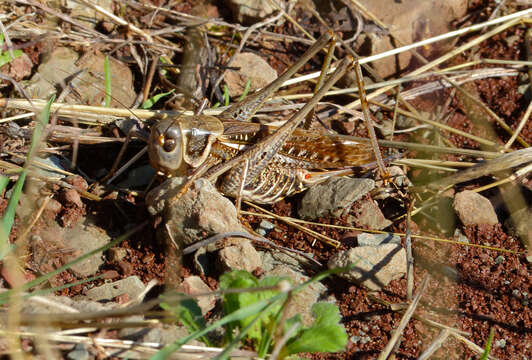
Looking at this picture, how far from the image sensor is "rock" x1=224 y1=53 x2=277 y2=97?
2.78 metres

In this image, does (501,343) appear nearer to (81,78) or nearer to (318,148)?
(318,148)

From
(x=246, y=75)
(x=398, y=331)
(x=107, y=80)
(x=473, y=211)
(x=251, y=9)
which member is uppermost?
(x=251, y=9)

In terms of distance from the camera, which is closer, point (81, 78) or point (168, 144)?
point (168, 144)

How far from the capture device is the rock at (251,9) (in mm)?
3023

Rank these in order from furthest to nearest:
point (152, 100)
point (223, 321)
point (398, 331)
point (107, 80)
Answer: point (152, 100), point (107, 80), point (398, 331), point (223, 321)

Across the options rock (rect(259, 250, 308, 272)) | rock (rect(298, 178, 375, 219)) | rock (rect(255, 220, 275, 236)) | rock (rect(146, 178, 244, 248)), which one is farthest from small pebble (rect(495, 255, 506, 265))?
rock (rect(146, 178, 244, 248))

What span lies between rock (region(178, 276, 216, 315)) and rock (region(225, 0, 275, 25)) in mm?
1873

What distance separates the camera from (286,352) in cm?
137

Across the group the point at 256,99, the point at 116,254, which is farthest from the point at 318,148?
the point at 116,254

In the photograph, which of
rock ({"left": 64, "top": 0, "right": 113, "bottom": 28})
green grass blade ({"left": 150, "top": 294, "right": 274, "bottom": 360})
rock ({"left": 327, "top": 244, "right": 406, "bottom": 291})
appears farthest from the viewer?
rock ({"left": 64, "top": 0, "right": 113, "bottom": 28})

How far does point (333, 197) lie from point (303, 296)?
561mm

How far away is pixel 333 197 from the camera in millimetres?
2172

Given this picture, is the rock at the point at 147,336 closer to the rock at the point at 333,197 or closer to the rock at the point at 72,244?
the rock at the point at 72,244

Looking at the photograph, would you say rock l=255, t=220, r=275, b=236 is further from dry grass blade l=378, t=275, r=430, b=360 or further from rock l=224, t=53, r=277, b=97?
rock l=224, t=53, r=277, b=97
